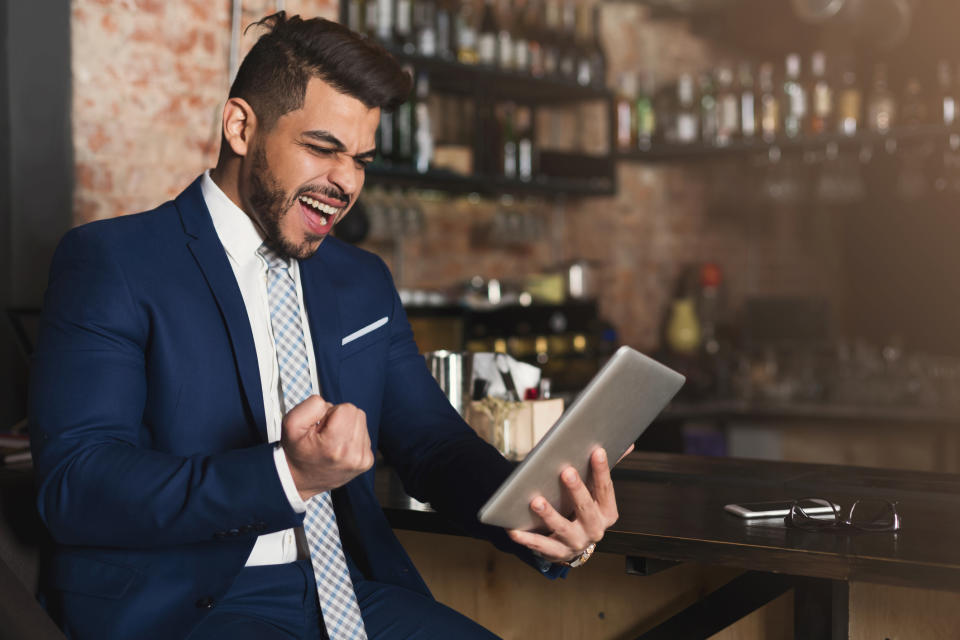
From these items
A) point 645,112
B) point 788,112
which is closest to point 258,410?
point 788,112

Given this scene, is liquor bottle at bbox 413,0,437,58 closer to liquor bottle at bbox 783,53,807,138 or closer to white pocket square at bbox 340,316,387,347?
liquor bottle at bbox 783,53,807,138

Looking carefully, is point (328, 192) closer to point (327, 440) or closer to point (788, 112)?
point (327, 440)

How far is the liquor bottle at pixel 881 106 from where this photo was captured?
15.0 feet

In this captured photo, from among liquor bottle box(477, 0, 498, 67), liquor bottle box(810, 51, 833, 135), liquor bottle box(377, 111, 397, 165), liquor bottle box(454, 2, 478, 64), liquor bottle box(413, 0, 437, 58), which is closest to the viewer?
liquor bottle box(377, 111, 397, 165)

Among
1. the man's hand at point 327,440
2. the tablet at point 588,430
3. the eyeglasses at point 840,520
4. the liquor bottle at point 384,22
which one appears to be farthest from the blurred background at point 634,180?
the eyeglasses at point 840,520

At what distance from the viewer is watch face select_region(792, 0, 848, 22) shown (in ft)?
15.0

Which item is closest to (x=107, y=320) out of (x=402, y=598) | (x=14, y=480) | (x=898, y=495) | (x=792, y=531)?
(x=14, y=480)

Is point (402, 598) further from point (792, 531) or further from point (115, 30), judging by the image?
point (115, 30)

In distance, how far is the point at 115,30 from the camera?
2.95 m

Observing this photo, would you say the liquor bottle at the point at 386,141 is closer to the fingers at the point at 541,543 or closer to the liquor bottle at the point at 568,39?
the liquor bottle at the point at 568,39

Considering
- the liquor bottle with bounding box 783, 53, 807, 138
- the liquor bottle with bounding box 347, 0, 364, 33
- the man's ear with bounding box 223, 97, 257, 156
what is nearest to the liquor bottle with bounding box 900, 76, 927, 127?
the liquor bottle with bounding box 783, 53, 807, 138

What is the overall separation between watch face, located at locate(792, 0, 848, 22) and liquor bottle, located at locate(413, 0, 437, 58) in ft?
5.29

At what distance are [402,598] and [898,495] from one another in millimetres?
813

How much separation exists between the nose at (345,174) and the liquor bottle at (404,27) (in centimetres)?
272
